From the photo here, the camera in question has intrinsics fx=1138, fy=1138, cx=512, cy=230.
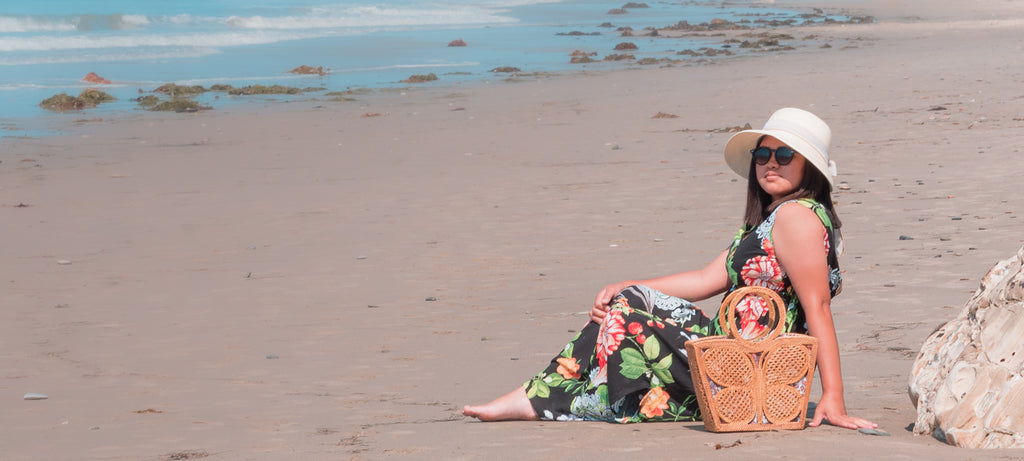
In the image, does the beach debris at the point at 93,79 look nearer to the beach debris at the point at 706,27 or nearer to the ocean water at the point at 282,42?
the ocean water at the point at 282,42

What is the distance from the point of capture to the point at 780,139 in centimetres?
363

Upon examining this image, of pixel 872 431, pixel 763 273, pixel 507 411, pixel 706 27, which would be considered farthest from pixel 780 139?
pixel 706 27

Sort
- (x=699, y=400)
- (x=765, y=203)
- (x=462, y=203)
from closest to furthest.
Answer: (x=699, y=400) < (x=765, y=203) < (x=462, y=203)

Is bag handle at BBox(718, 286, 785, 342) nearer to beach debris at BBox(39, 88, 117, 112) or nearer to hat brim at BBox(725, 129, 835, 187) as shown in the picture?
hat brim at BBox(725, 129, 835, 187)

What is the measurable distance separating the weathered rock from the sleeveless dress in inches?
18.2

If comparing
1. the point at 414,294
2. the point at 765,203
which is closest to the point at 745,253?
the point at 765,203

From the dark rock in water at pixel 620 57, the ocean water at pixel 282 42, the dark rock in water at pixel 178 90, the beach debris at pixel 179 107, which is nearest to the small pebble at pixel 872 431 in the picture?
the ocean water at pixel 282 42

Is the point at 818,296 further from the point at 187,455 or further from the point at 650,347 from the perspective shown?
the point at 187,455

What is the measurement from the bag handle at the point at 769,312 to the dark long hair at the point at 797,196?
0.97 ft

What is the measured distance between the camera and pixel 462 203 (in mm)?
9391

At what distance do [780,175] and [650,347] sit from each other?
71 cm

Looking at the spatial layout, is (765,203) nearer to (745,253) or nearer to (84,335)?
(745,253)

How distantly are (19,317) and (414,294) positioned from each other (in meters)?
2.22

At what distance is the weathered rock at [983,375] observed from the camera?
3.14 meters
